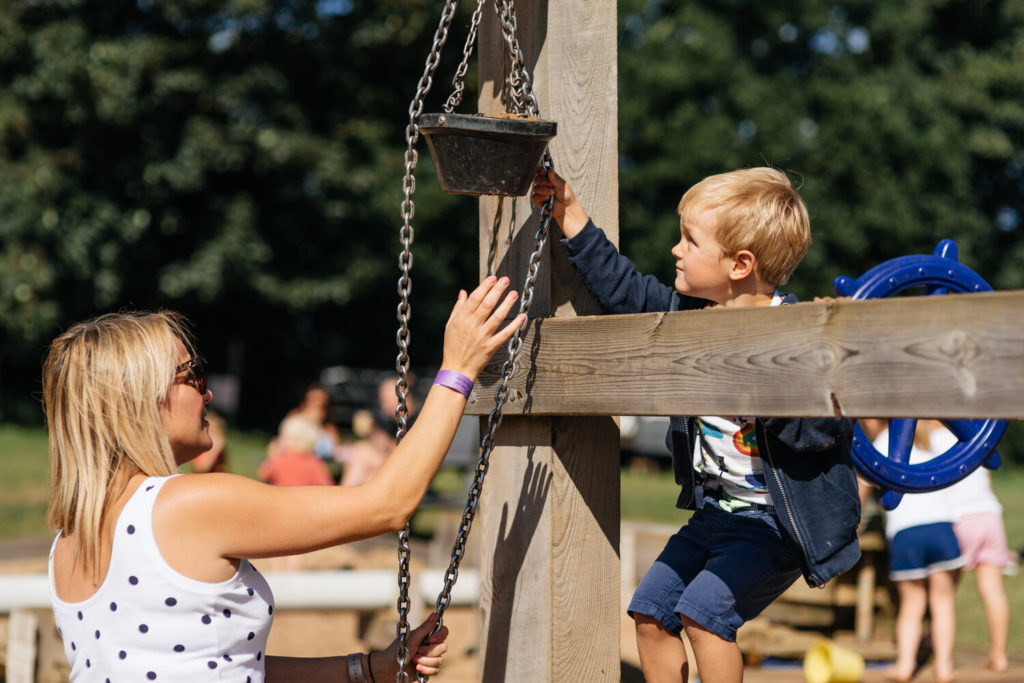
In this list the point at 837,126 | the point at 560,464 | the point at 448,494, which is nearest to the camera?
the point at 560,464

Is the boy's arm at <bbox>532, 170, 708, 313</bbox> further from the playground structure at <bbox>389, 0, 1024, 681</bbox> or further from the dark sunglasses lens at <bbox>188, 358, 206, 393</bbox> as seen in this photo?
the dark sunglasses lens at <bbox>188, 358, 206, 393</bbox>

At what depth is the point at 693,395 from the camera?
2.19 metres

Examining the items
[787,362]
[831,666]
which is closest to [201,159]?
[831,666]

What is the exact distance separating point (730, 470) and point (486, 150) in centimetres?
104

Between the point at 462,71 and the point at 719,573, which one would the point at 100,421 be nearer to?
the point at 462,71

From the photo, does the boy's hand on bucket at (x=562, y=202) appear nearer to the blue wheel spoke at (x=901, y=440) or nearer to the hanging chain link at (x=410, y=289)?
the hanging chain link at (x=410, y=289)

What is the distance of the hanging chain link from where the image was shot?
7.79 ft

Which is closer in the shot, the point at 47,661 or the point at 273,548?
the point at 273,548

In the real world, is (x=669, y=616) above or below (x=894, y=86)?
below

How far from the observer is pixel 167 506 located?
85.0 inches

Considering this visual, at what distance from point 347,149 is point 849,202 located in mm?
10678

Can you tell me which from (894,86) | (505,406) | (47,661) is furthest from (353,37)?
(505,406)

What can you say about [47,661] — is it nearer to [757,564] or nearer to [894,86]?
[757,564]

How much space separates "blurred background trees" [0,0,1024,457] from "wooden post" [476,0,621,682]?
14584 mm
